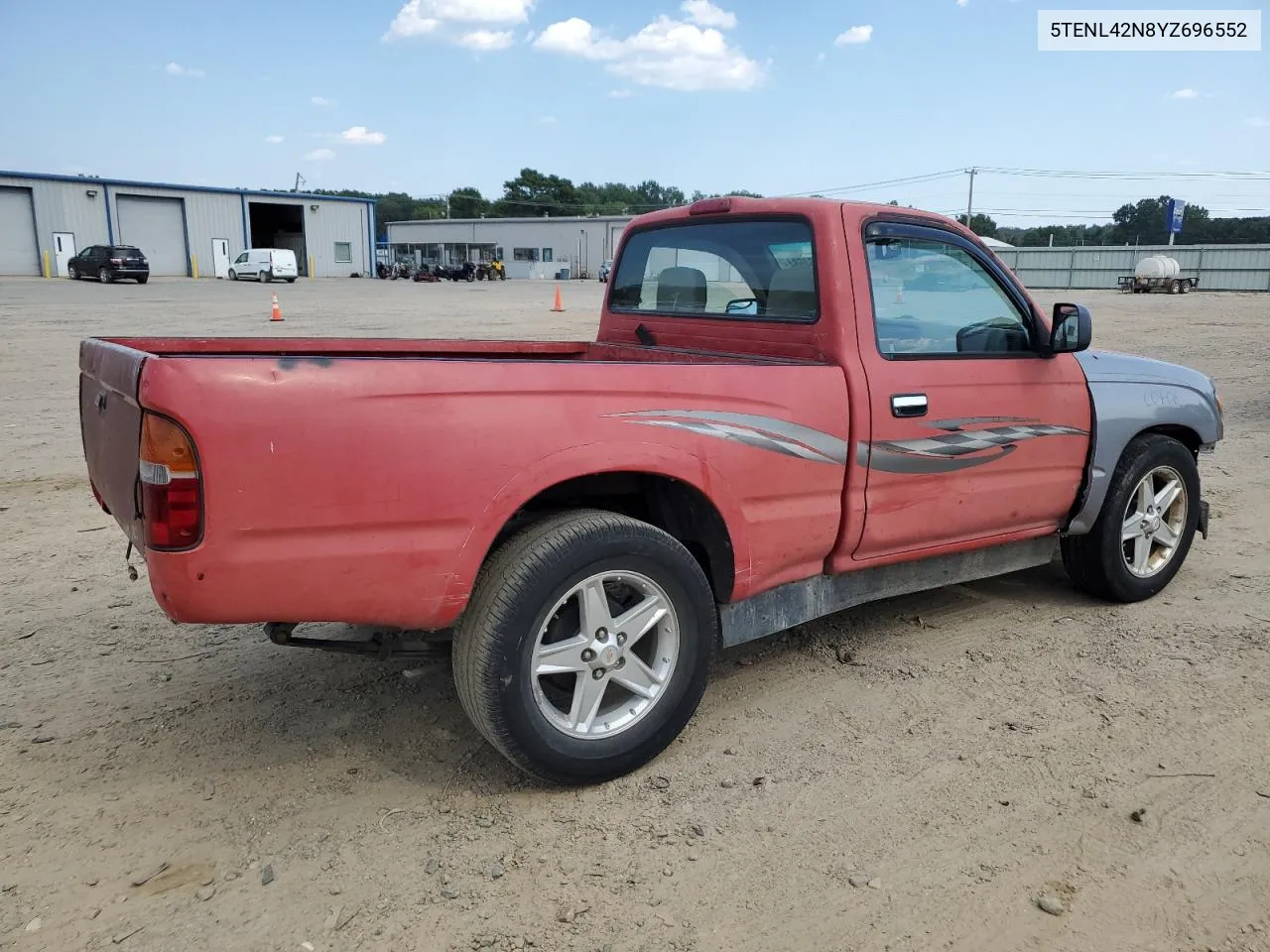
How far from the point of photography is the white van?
43.4 metres

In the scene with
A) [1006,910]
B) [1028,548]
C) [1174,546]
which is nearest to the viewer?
[1006,910]

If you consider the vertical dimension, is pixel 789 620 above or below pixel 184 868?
above

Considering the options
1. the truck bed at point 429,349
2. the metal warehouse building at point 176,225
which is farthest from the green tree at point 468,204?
the truck bed at point 429,349

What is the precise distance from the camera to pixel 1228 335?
65.7ft

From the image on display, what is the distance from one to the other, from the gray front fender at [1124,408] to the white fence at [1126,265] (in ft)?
151

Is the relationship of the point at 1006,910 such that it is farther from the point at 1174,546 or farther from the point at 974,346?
the point at 1174,546

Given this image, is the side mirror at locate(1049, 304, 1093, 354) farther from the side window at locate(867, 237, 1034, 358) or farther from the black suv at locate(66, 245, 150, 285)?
the black suv at locate(66, 245, 150, 285)

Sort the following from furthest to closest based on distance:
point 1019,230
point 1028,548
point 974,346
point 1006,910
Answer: point 1019,230
point 1028,548
point 974,346
point 1006,910

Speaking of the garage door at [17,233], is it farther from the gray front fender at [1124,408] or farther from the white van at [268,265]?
the gray front fender at [1124,408]

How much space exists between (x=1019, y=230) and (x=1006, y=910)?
10058 centimetres

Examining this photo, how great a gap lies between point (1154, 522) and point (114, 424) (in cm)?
451

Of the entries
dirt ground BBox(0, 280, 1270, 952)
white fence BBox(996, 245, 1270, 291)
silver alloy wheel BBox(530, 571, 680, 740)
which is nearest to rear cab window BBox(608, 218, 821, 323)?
silver alloy wheel BBox(530, 571, 680, 740)

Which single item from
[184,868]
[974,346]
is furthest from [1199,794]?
[184,868]

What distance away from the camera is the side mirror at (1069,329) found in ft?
12.7
